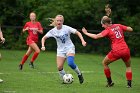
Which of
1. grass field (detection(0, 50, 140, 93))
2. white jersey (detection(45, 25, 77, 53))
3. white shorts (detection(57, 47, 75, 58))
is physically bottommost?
grass field (detection(0, 50, 140, 93))

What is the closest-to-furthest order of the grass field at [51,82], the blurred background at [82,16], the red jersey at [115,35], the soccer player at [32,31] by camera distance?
the grass field at [51,82]
the red jersey at [115,35]
the soccer player at [32,31]
the blurred background at [82,16]

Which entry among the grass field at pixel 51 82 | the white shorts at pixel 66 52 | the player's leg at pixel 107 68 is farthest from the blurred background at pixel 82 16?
the player's leg at pixel 107 68

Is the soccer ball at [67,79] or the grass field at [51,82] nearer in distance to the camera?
the grass field at [51,82]

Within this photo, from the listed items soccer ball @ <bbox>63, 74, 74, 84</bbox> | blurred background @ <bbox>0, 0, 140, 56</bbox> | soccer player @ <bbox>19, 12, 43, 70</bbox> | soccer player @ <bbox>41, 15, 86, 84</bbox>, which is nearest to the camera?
soccer ball @ <bbox>63, 74, 74, 84</bbox>

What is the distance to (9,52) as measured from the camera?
27891 millimetres

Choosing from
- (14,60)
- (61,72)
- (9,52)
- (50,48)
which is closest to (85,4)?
(50,48)

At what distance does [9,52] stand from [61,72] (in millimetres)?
13797

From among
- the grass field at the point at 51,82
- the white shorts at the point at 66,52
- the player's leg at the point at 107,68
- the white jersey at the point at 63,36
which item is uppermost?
the white jersey at the point at 63,36

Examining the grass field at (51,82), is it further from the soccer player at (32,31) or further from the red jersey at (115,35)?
the red jersey at (115,35)

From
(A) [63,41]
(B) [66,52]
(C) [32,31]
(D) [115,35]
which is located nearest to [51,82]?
(B) [66,52]

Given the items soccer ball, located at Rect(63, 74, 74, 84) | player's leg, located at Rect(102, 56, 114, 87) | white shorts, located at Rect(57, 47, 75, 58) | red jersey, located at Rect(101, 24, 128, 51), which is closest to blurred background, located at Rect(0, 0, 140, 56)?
white shorts, located at Rect(57, 47, 75, 58)

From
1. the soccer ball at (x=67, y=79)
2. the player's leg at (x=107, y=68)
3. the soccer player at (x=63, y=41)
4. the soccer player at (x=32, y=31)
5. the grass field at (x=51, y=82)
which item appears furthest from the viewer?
the soccer player at (x=32, y=31)

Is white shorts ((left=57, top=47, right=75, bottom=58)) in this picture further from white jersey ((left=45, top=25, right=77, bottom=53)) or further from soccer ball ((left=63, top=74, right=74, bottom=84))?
soccer ball ((left=63, top=74, right=74, bottom=84))

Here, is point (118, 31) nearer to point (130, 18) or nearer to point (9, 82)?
point (9, 82)
